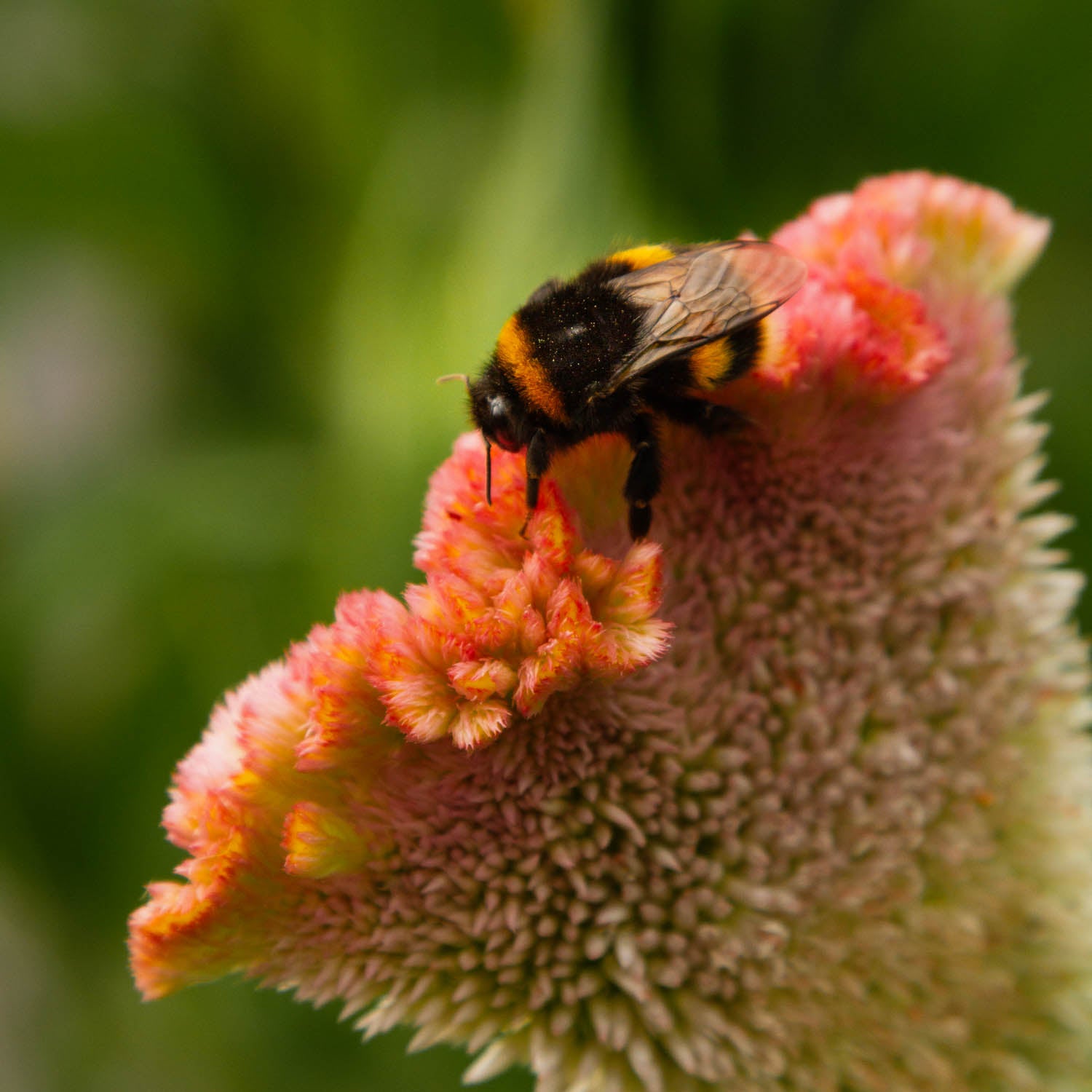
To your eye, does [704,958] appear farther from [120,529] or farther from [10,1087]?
[10,1087]

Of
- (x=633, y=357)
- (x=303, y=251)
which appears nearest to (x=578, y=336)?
(x=633, y=357)

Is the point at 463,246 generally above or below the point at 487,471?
above

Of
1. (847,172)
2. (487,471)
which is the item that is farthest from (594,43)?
(487,471)

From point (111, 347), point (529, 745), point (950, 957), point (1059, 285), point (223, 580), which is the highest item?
point (111, 347)

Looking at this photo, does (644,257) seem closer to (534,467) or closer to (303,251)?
(534,467)

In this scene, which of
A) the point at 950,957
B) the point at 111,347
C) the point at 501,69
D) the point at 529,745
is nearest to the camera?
the point at 529,745

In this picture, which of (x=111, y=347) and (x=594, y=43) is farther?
(x=111, y=347)

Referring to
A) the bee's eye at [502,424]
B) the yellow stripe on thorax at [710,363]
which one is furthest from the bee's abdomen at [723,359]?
the bee's eye at [502,424]

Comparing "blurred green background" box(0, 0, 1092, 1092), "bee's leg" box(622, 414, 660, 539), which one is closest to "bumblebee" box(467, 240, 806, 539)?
"bee's leg" box(622, 414, 660, 539)
